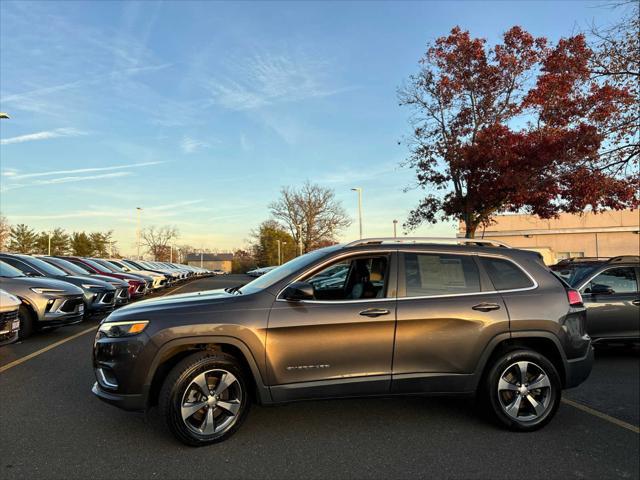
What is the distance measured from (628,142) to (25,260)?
1492 centimetres

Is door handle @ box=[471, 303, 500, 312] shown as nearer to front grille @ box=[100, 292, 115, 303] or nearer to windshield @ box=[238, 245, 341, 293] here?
windshield @ box=[238, 245, 341, 293]

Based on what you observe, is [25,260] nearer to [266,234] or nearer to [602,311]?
[602,311]

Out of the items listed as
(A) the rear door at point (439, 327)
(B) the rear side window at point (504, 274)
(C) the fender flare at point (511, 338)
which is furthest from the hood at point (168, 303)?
(B) the rear side window at point (504, 274)

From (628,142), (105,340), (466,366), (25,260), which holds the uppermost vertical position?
(628,142)

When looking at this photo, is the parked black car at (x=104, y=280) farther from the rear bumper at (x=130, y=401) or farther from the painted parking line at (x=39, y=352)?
the rear bumper at (x=130, y=401)

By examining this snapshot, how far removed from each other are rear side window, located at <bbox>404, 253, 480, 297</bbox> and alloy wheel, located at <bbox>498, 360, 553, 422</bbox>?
839 millimetres

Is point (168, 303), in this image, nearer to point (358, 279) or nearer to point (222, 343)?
point (222, 343)

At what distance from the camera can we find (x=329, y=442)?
402 cm

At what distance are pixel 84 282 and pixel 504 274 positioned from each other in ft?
32.2

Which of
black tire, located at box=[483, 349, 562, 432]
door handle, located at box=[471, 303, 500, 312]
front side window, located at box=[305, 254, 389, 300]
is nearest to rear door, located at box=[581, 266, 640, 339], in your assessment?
black tire, located at box=[483, 349, 562, 432]

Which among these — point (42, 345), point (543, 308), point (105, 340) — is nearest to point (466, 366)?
point (543, 308)

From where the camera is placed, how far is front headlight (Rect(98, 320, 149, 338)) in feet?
12.9

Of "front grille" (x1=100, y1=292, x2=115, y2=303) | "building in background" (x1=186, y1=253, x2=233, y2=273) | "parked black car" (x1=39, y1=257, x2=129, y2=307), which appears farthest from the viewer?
"building in background" (x1=186, y1=253, x2=233, y2=273)

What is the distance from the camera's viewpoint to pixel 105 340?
4023 mm
